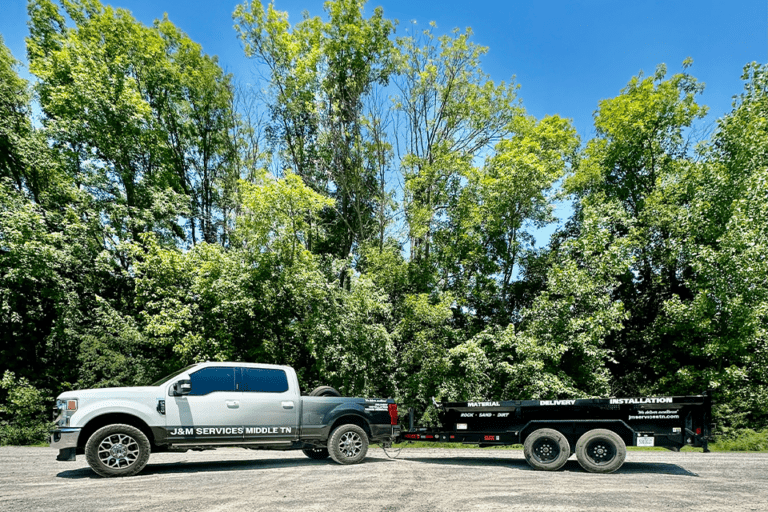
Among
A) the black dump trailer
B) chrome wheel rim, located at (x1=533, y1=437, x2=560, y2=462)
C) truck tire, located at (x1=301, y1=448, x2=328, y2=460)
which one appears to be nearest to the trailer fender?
the black dump trailer

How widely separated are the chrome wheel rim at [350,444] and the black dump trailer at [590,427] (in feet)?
6.68

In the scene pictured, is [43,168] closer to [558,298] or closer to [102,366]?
[102,366]

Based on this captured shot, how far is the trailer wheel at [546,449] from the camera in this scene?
9000mm

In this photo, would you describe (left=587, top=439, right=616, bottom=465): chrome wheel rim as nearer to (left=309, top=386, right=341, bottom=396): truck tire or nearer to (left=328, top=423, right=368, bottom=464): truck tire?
(left=328, top=423, right=368, bottom=464): truck tire

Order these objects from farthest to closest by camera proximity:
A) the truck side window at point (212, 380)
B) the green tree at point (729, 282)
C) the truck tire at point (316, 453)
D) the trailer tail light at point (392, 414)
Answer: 1. the green tree at point (729, 282)
2. the truck tire at point (316, 453)
3. the trailer tail light at point (392, 414)
4. the truck side window at point (212, 380)

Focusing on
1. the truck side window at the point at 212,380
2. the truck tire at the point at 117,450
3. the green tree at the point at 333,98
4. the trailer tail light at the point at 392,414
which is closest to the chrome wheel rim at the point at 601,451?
the trailer tail light at the point at 392,414

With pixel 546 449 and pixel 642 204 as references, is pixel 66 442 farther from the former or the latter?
pixel 642 204

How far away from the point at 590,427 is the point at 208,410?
278 inches

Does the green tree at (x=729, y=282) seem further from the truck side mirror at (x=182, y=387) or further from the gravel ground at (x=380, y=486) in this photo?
the truck side mirror at (x=182, y=387)

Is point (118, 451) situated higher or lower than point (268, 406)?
lower

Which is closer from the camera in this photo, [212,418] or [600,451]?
[212,418]

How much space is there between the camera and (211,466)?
9398 millimetres

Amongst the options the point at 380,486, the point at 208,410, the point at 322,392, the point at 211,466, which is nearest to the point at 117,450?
the point at 208,410

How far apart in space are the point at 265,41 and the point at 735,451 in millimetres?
25860
